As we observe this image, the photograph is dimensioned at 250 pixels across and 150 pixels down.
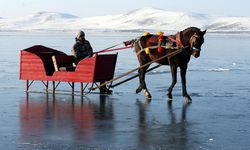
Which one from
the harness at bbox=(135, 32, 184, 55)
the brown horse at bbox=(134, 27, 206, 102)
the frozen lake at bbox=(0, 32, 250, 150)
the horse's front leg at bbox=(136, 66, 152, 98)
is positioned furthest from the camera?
the horse's front leg at bbox=(136, 66, 152, 98)

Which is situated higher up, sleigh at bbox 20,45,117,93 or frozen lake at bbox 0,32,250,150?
sleigh at bbox 20,45,117,93

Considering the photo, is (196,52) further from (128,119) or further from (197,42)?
(128,119)

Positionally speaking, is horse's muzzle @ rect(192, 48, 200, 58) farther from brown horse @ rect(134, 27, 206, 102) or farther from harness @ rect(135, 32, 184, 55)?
harness @ rect(135, 32, 184, 55)

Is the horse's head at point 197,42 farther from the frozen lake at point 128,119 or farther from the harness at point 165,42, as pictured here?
the frozen lake at point 128,119

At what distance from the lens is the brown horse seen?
40.0 ft

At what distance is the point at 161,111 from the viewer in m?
11.1

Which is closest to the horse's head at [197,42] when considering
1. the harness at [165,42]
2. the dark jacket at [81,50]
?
the harness at [165,42]

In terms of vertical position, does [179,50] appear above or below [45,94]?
above

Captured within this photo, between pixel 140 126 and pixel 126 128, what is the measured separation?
0.29 meters

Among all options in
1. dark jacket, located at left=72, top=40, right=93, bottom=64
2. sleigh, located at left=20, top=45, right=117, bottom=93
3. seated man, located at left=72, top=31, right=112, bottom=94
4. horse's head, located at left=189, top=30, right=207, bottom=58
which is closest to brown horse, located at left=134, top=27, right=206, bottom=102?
horse's head, located at left=189, top=30, right=207, bottom=58

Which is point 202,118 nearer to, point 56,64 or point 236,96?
point 236,96

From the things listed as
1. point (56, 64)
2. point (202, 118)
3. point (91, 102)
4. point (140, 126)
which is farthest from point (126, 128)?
point (56, 64)

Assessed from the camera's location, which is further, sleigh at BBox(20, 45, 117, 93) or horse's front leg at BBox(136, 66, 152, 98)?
horse's front leg at BBox(136, 66, 152, 98)

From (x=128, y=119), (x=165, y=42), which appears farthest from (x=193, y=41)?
(x=128, y=119)
